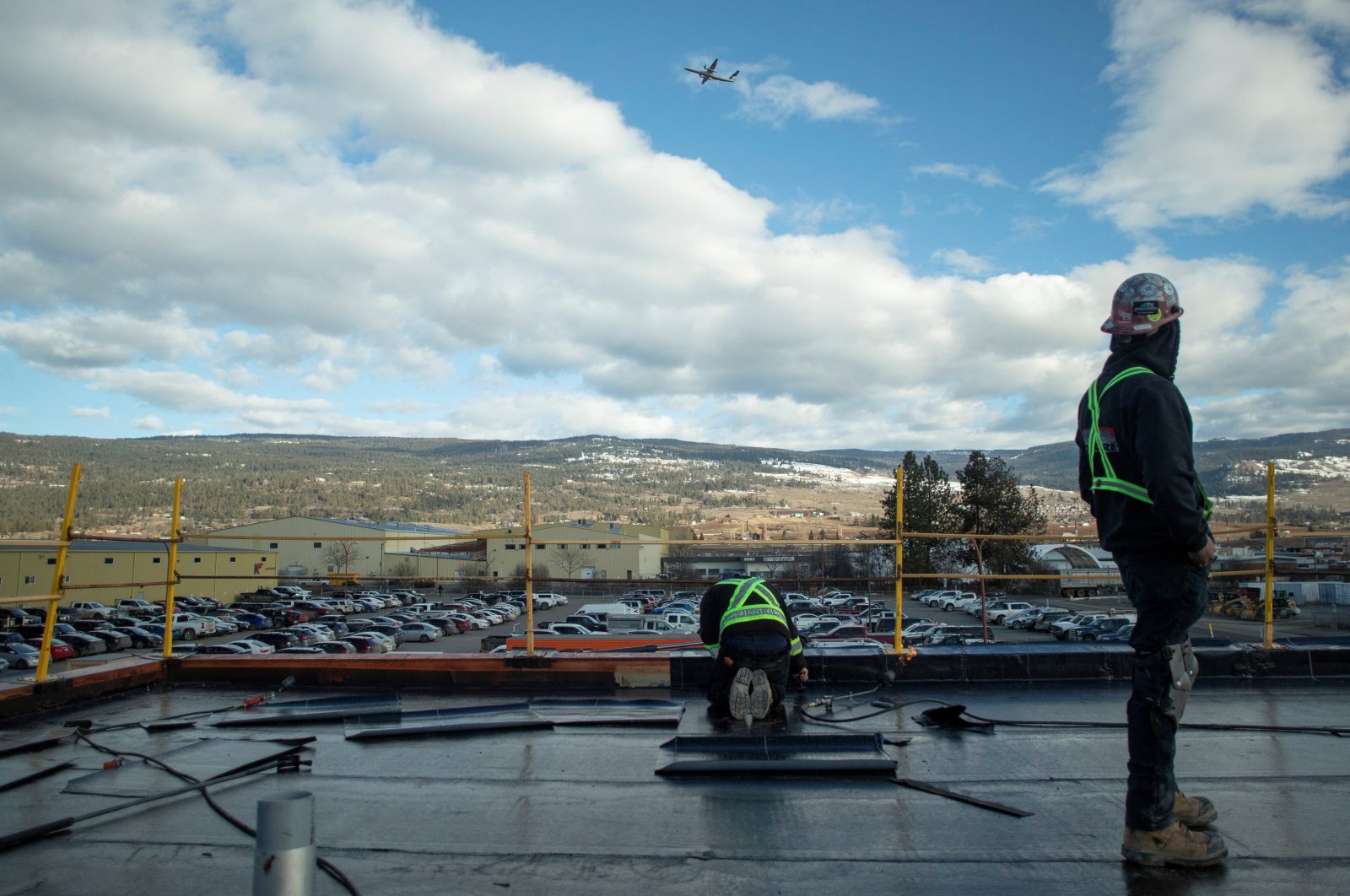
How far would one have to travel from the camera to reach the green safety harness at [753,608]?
5.05m

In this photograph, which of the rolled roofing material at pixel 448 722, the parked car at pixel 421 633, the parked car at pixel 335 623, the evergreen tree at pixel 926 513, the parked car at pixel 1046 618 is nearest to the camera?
the rolled roofing material at pixel 448 722

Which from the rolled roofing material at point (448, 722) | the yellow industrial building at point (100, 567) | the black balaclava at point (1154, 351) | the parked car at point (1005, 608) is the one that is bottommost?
the parked car at point (1005, 608)

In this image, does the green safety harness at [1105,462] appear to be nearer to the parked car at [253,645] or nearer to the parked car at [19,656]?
the parked car at [19,656]

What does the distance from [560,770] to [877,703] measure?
2.36 m

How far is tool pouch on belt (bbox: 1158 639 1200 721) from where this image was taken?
282 centimetres

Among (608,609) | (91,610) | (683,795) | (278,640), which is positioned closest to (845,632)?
(608,609)

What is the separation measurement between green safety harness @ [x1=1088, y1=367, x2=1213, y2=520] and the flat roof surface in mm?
1198

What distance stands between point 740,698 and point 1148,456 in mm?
2714

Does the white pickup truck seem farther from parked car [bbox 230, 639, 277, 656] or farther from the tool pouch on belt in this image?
the tool pouch on belt

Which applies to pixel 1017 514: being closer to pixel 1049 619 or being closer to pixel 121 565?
pixel 1049 619

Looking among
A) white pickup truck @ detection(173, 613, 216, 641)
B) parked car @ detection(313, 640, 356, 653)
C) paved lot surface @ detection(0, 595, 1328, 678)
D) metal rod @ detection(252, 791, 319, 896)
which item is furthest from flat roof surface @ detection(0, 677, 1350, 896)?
white pickup truck @ detection(173, 613, 216, 641)

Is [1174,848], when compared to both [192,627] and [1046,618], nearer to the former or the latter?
[1046,618]

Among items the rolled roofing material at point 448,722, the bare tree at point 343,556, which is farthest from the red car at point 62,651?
the rolled roofing material at point 448,722

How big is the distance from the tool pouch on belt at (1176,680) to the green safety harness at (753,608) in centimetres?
247
